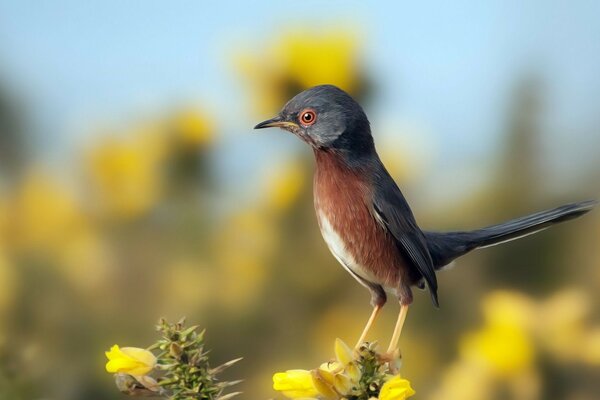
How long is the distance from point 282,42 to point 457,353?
39cm

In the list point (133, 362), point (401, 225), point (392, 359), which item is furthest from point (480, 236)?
point (133, 362)

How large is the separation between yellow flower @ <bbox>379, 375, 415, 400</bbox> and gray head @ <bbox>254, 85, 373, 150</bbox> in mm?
198

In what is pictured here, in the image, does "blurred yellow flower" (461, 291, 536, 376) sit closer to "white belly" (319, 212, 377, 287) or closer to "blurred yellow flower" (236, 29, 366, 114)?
"blurred yellow flower" (236, 29, 366, 114)

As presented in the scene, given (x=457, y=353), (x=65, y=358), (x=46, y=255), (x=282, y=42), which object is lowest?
(x=457, y=353)

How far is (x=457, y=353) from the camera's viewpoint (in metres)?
1.08

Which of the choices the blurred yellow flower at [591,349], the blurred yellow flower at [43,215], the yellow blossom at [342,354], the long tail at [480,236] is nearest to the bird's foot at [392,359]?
the yellow blossom at [342,354]

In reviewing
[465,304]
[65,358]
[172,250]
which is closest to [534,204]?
[465,304]

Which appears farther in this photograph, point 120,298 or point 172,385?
point 120,298

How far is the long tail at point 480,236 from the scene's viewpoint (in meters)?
0.67

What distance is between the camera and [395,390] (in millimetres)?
410

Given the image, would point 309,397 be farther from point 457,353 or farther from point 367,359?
point 457,353

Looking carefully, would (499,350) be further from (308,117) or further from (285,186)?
(308,117)

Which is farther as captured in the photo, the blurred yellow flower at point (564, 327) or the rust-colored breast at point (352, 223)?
the blurred yellow flower at point (564, 327)

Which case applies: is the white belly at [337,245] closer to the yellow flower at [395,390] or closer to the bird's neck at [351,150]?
the bird's neck at [351,150]
